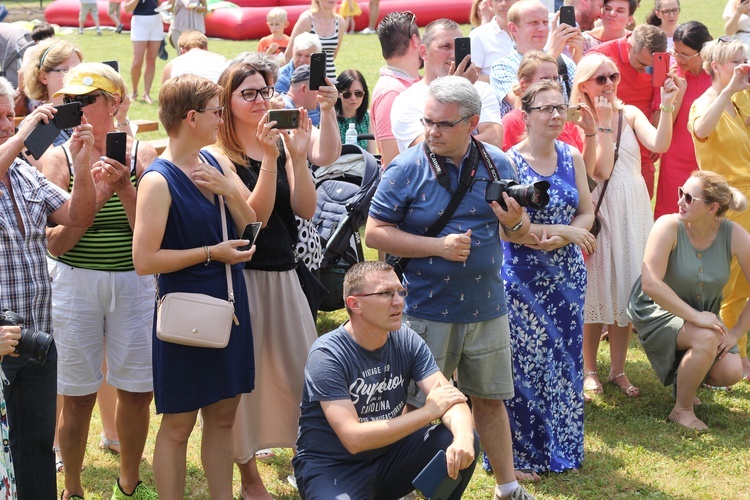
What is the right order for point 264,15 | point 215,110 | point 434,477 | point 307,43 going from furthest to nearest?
point 264,15 → point 307,43 → point 215,110 → point 434,477

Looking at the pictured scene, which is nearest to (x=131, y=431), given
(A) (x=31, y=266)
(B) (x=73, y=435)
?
(B) (x=73, y=435)

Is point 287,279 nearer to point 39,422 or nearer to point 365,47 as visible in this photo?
point 39,422

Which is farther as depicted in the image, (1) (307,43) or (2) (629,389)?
(1) (307,43)

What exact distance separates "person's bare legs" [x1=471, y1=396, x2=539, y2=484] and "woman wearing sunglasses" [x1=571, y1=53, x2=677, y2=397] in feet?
4.80

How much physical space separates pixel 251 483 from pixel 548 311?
1650mm

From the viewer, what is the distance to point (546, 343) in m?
4.77

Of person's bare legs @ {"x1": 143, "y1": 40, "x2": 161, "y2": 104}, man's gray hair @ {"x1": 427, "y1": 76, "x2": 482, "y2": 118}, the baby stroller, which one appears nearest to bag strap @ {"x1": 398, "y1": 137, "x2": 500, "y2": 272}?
man's gray hair @ {"x1": 427, "y1": 76, "x2": 482, "y2": 118}

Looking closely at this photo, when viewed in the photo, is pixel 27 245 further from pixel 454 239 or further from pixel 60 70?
pixel 454 239

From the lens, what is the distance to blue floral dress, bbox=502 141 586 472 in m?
4.72

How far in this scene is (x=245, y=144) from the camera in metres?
4.27

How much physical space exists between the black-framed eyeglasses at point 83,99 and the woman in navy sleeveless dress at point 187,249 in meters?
0.45

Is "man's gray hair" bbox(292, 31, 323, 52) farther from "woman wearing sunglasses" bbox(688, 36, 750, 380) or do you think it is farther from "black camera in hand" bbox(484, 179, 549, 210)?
"black camera in hand" bbox(484, 179, 549, 210)

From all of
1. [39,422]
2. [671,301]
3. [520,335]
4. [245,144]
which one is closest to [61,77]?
[245,144]

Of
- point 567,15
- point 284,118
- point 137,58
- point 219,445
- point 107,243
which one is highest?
point 567,15
